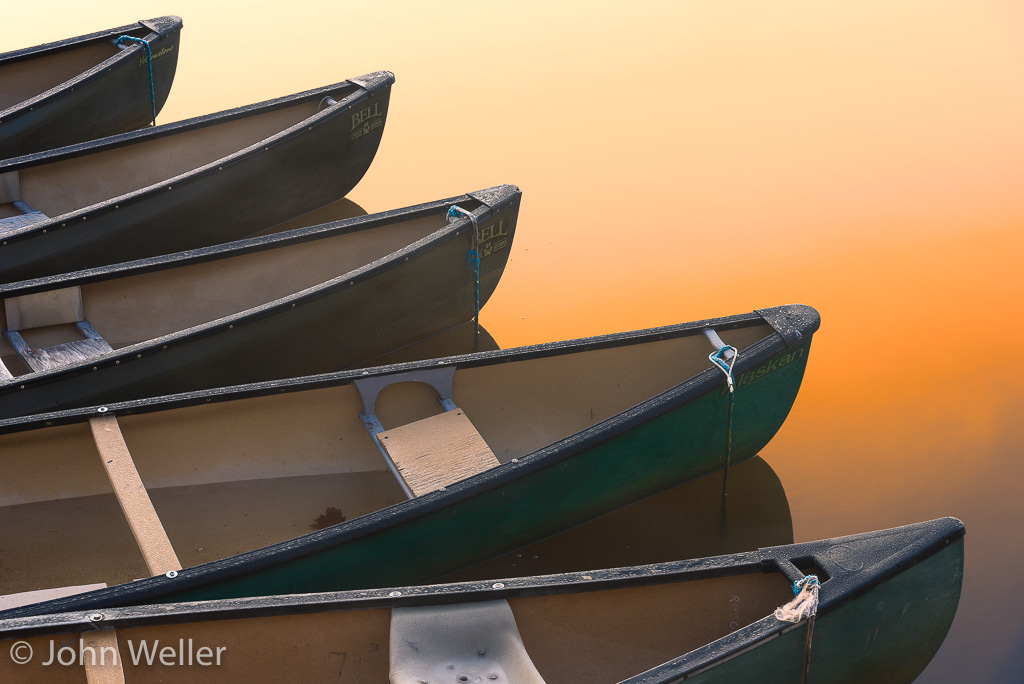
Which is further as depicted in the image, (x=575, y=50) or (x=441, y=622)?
(x=575, y=50)

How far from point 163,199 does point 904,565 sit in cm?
458

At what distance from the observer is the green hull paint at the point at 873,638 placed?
3.28 metres

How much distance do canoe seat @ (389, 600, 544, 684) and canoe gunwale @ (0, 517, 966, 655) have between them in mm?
42

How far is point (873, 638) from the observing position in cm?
355

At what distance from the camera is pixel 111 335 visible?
18.3ft

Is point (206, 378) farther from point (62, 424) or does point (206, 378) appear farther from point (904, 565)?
point (904, 565)

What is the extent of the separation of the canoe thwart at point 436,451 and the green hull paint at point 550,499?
0.32 metres

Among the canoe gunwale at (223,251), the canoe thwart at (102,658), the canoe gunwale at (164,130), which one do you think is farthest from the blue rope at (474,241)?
Result: the canoe thwart at (102,658)

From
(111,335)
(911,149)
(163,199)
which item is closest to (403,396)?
(111,335)

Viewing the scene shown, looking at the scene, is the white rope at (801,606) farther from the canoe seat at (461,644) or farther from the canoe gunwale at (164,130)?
the canoe gunwale at (164,130)

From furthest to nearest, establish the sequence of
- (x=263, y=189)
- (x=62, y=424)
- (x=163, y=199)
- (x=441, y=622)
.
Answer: (x=263, y=189), (x=163, y=199), (x=62, y=424), (x=441, y=622)

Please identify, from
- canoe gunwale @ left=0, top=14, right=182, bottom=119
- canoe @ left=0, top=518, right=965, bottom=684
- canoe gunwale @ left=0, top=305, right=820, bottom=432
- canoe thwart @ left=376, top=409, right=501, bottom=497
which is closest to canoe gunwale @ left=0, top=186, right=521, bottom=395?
canoe gunwale @ left=0, top=305, right=820, bottom=432

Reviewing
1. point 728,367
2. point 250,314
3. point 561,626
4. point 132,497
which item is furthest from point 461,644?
point 250,314

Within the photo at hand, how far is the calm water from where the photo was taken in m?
5.27
